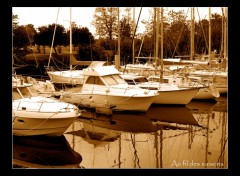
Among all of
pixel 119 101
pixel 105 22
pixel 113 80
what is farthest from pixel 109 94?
pixel 105 22

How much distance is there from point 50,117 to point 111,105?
6.15 metres

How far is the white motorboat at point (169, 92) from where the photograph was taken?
20.6m

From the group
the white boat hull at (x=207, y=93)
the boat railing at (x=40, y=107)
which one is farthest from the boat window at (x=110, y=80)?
the white boat hull at (x=207, y=93)

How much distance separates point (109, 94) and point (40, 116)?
6.20m

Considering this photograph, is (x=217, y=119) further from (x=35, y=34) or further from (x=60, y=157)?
(x=35, y=34)

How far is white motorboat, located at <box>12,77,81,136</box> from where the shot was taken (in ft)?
42.3

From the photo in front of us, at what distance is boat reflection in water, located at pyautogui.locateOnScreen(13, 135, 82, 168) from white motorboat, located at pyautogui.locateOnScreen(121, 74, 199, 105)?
7747mm

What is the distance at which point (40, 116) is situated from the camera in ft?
42.2

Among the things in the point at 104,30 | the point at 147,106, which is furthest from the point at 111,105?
the point at 104,30

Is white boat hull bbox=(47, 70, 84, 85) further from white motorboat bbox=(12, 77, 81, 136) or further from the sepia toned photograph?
white motorboat bbox=(12, 77, 81, 136)

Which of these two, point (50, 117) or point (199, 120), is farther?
point (199, 120)

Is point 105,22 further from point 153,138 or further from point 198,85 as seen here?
point 153,138
